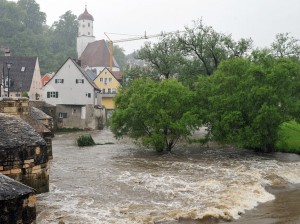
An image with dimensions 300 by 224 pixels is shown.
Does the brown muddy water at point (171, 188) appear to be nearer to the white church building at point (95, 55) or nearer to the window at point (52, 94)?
the window at point (52, 94)

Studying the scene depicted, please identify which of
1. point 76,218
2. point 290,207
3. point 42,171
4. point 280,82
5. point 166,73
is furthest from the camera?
point 166,73

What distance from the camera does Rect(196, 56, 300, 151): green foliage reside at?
26.2m

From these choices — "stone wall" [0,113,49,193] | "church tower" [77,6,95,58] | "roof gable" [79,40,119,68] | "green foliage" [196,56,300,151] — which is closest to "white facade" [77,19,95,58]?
"church tower" [77,6,95,58]

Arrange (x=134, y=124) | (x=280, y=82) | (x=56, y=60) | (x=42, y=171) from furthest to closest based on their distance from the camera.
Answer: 1. (x=56, y=60)
2. (x=134, y=124)
3. (x=280, y=82)
4. (x=42, y=171)

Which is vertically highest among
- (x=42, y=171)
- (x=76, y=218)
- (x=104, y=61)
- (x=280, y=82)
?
(x=104, y=61)

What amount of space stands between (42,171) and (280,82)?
1753 centimetres

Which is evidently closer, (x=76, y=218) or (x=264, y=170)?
(x=76, y=218)

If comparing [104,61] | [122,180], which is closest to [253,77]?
[122,180]

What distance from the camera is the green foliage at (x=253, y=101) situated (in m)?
26.2

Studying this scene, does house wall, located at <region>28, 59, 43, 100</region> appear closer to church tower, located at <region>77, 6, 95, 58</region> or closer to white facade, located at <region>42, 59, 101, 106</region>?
white facade, located at <region>42, 59, 101, 106</region>

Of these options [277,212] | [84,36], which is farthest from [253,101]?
[84,36]

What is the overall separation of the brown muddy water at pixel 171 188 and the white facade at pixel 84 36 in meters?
77.9

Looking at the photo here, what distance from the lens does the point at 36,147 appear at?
15211 mm

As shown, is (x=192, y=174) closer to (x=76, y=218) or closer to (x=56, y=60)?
(x=76, y=218)
